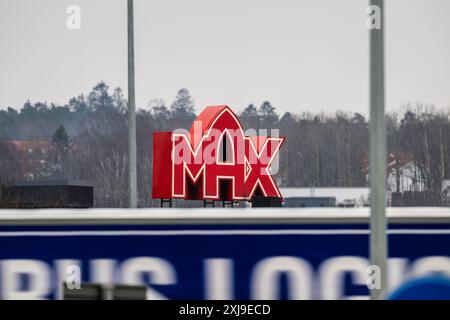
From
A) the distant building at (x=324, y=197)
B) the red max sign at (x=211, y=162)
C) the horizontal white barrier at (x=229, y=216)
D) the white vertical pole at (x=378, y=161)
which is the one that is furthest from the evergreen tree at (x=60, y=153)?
the white vertical pole at (x=378, y=161)

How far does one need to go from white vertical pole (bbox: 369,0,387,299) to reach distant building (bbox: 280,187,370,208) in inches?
2645

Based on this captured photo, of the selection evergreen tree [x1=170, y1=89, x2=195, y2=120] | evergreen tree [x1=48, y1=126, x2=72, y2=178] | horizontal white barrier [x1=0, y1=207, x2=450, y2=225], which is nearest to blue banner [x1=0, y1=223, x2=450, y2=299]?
horizontal white barrier [x1=0, y1=207, x2=450, y2=225]

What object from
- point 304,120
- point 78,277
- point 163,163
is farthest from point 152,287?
point 304,120

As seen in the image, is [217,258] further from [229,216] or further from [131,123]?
[131,123]

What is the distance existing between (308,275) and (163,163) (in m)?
18.7

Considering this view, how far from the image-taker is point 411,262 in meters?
8.62

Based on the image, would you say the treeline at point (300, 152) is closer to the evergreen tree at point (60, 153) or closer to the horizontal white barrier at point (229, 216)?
the evergreen tree at point (60, 153)

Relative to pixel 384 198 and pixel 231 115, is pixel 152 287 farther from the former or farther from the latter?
pixel 231 115

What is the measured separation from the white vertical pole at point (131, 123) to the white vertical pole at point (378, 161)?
→ 47.6 ft

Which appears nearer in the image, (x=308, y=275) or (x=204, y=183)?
(x=308, y=275)

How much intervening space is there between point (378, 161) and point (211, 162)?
2031 centimetres

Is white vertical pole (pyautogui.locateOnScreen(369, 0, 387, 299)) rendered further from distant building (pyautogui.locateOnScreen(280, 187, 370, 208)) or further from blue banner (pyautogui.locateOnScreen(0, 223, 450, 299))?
distant building (pyautogui.locateOnScreen(280, 187, 370, 208))

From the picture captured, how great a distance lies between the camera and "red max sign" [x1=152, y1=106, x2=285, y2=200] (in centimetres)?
2720

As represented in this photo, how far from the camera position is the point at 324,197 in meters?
79.2
